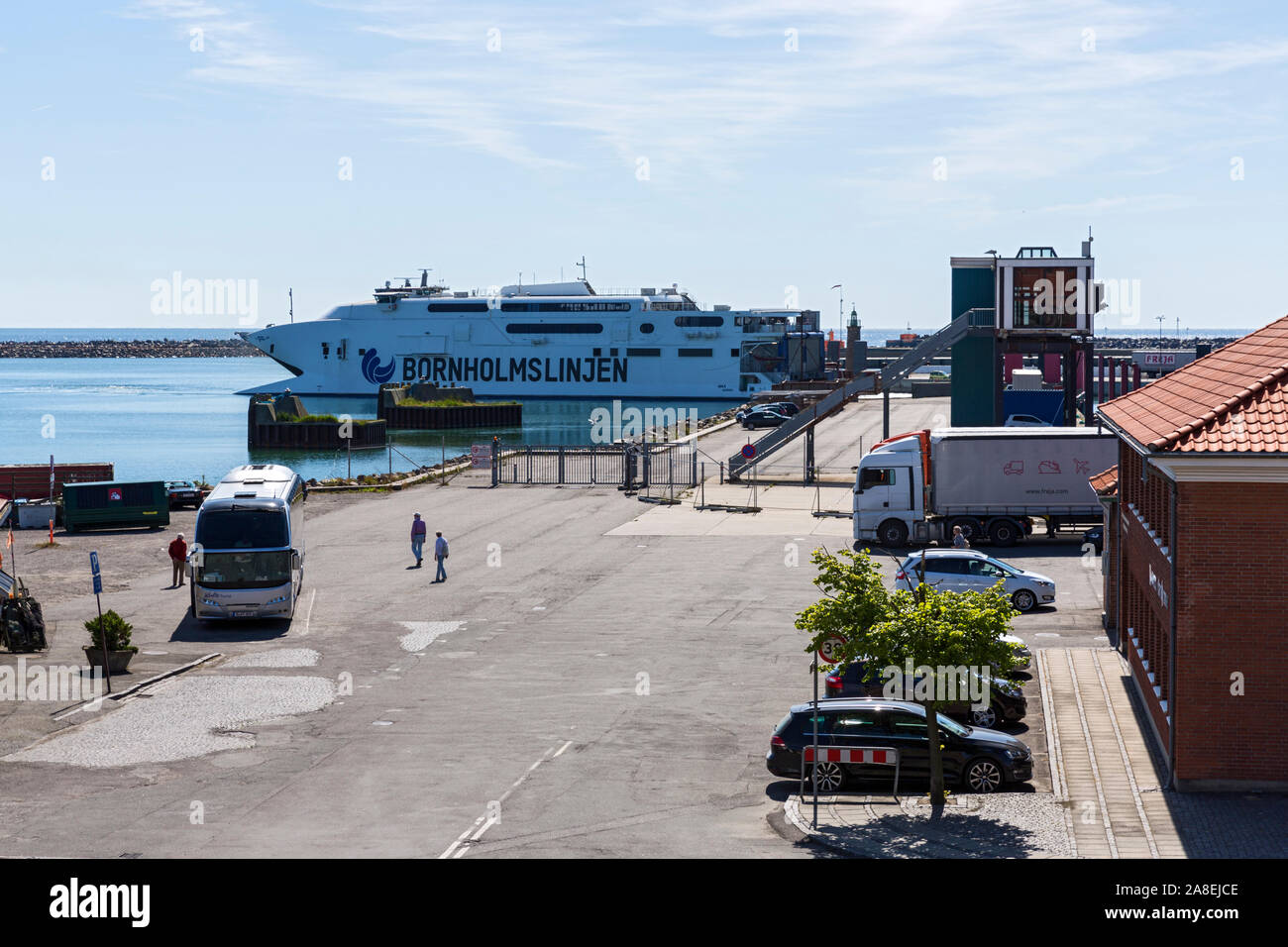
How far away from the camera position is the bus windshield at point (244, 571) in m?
29.3

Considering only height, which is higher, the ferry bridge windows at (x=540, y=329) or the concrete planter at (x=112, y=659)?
the ferry bridge windows at (x=540, y=329)

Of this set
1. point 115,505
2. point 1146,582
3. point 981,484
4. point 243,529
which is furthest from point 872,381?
point 1146,582

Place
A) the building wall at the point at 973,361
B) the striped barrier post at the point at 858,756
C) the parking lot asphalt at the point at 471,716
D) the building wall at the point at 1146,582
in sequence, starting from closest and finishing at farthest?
the parking lot asphalt at the point at 471,716
the striped barrier post at the point at 858,756
the building wall at the point at 1146,582
the building wall at the point at 973,361

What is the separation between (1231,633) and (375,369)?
14194cm

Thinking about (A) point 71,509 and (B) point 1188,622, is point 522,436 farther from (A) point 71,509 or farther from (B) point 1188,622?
(B) point 1188,622

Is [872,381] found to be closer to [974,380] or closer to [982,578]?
[974,380]

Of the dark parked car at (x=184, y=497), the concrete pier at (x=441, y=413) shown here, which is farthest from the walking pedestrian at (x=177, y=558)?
the concrete pier at (x=441, y=413)

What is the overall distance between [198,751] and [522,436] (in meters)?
101

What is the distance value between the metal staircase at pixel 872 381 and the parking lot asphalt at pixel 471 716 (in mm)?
20566

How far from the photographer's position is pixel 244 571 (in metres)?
29.4

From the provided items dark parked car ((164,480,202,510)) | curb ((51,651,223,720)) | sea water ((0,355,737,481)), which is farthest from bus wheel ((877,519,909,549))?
sea water ((0,355,737,481))

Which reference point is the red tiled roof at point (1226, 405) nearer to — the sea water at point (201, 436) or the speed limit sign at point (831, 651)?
the speed limit sign at point (831, 651)

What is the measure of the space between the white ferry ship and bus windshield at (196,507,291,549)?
118821mm
